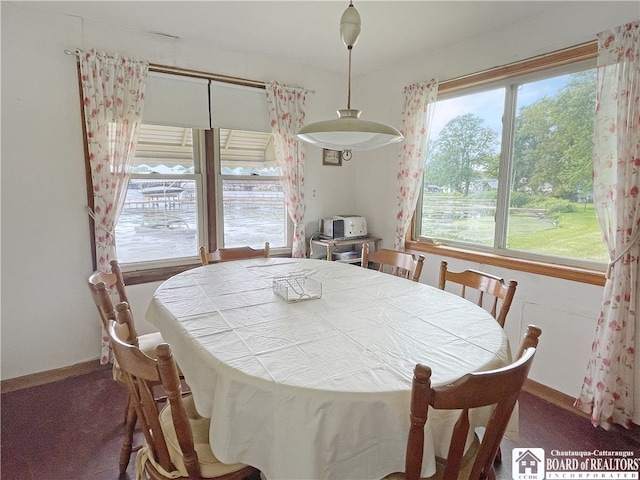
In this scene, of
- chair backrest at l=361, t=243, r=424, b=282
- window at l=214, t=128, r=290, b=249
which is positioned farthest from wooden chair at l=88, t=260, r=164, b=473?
chair backrest at l=361, t=243, r=424, b=282

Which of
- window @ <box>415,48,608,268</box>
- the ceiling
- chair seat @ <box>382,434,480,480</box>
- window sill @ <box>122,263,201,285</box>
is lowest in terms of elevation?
chair seat @ <box>382,434,480,480</box>

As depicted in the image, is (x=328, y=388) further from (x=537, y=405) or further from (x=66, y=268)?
(x=66, y=268)

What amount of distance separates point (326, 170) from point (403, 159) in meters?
0.86

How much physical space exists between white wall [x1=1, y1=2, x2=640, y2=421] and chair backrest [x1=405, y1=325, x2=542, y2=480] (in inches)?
65.5

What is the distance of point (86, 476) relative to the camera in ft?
5.44

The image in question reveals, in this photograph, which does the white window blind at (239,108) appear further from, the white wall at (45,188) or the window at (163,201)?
the white wall at (45,188)

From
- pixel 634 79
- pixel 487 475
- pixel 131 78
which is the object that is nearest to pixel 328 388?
pixel 487 475

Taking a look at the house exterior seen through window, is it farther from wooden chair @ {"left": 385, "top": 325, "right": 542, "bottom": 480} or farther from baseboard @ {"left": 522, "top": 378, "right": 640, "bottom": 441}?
wooden chair @ {"left": 385, "top": 325, "right": 542, "bottom": 480}

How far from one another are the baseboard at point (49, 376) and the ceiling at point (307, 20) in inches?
95.5

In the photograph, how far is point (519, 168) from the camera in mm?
2562

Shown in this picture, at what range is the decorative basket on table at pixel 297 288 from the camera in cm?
177

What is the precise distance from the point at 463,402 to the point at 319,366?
431 millimetres

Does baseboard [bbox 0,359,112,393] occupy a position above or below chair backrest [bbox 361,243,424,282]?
below

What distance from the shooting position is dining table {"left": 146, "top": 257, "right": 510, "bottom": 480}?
97 centimetres
